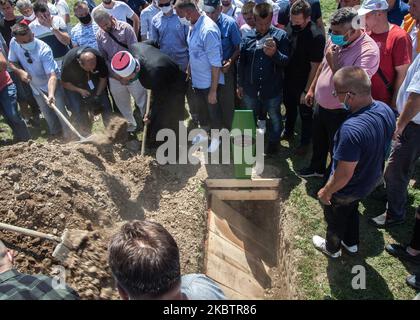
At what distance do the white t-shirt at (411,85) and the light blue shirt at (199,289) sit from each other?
2820 mm

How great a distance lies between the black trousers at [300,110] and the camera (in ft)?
Answer: 18.4

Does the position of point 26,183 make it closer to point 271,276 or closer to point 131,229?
point 131,229

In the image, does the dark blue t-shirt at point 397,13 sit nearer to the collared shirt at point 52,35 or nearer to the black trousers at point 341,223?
the black trousers at point 341,223

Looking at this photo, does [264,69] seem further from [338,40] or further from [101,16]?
[101,16]

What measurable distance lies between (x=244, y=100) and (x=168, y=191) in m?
1.77

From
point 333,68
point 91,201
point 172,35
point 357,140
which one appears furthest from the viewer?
point 172,35

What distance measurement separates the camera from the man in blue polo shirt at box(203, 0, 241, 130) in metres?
5.68

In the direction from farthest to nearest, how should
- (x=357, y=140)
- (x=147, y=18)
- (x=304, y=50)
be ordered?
1. (x=147, y=18)
2. (x=304, y=50)
3. (x=357, y=140)

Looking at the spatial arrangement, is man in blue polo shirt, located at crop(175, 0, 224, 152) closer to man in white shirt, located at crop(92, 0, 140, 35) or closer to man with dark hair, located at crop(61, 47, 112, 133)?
man with dark hair, located at crop(61, 47, 112, 133)

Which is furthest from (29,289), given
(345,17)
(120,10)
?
(120,10)

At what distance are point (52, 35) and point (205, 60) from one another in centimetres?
298

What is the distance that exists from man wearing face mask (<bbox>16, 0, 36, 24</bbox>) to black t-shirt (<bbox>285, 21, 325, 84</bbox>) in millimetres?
4716

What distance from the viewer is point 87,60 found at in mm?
5590

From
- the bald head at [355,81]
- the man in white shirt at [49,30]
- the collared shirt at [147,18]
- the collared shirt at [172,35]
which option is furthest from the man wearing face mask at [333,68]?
the man in white shirt at [49,30]
